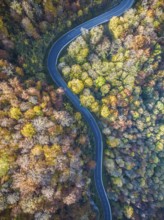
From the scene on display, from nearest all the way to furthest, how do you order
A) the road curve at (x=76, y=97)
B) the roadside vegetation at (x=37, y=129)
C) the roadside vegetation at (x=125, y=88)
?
the roadside vegetation at (x=37, y=129), the roadside vegetation at (x=125, y=88), the road curve at (x=76, y=97)

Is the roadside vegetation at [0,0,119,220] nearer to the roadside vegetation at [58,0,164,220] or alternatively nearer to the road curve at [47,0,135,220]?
the road curve at [47,0,135,220]

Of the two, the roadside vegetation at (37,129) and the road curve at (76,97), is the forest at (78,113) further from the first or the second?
the road curve at (76,97)

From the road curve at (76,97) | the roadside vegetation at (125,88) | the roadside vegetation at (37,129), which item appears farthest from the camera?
the road curve at (76,97)

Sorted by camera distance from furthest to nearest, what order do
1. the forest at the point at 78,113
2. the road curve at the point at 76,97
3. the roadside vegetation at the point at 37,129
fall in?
the road curve at the point at 76,97, the forest at the point at 78,113, the roadside vegetation at the point at 37,129

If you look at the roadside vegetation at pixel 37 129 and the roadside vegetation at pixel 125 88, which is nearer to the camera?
the roadside vegetation at pixel 37 129

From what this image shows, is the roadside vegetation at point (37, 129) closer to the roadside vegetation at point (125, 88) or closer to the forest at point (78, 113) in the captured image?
the forest at point (78, 113)

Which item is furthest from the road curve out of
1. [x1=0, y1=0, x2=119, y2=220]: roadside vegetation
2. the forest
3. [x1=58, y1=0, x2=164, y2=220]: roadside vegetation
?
[x1=0, y1=0, x2=119, y2=220]: roadside vegetation

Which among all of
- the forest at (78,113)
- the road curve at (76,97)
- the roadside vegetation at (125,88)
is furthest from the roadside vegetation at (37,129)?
the roadside vegetation at (125,88)
